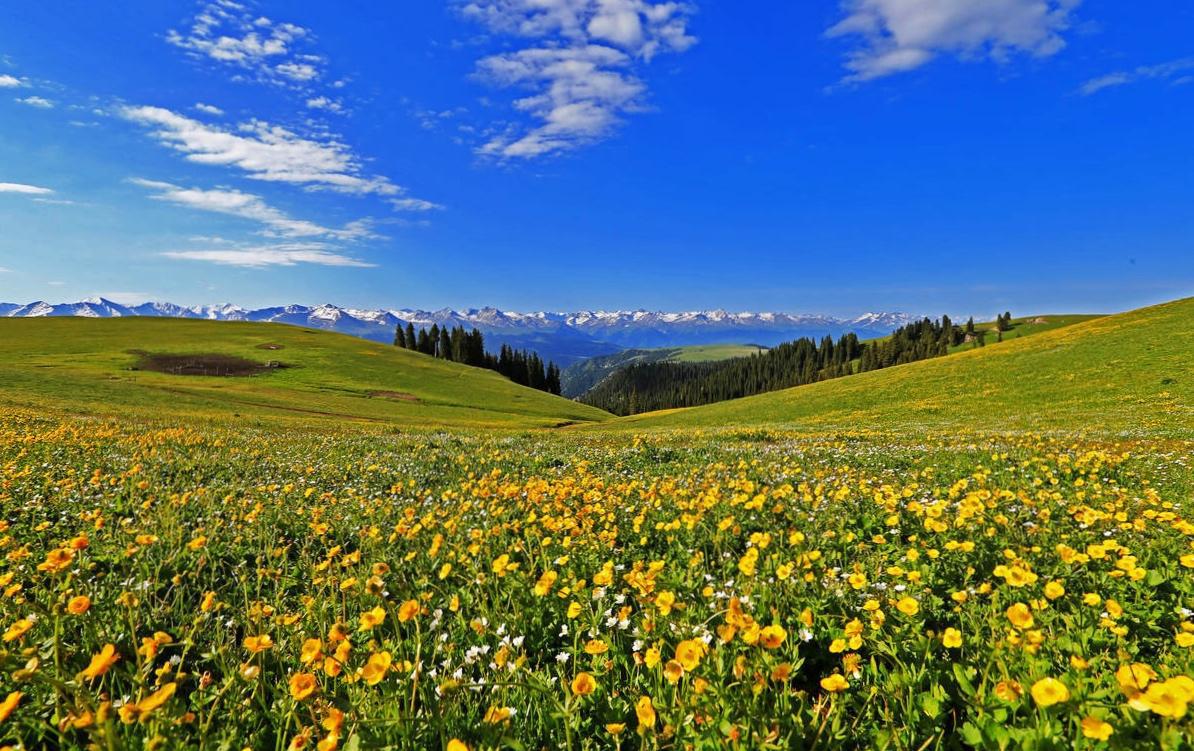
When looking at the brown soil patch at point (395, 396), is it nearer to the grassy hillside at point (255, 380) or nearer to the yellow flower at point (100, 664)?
the grassy hillside at point (255, 380)

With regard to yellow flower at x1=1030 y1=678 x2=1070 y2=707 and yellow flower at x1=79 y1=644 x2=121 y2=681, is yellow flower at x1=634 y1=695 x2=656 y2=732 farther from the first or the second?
yellow flower at x1=79 y1=644 x2=121 y2=681

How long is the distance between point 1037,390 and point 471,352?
384ft

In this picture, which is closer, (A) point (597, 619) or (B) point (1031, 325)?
(A) point (597, 619)

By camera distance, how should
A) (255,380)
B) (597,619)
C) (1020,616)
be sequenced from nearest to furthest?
(1020,616), (597,619), (255,380)

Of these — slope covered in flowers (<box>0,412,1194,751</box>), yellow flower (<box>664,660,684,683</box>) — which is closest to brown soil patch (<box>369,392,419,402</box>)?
slope covered in flowers (<box>0,412,1194,751</box>)

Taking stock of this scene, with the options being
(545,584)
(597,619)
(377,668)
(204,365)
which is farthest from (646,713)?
(204,365)

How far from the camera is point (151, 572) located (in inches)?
204

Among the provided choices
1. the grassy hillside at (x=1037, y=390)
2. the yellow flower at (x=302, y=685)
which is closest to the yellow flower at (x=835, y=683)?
the yellow flower at (x=302, y=685)

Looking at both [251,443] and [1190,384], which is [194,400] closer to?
[251,443]

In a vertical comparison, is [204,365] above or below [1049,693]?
above

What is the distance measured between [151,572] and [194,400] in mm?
54361

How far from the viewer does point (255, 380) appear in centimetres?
7438

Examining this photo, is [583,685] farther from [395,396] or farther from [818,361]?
[818,361]

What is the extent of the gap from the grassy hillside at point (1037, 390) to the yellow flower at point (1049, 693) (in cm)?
2777
